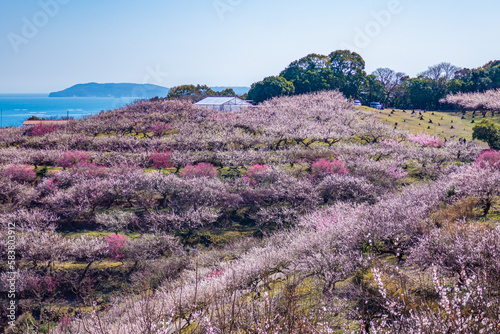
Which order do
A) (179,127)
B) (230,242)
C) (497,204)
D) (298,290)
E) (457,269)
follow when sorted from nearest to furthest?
(457,269) → (298,290) → (497,204) → (230,242) → (179,127)

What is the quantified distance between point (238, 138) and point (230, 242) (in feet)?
46.0

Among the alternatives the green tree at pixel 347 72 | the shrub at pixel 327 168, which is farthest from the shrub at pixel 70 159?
the green tree at pixel 347 72

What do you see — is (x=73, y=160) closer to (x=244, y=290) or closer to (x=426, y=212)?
(x=244, y=290)

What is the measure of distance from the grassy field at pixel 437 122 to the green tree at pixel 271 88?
1239 centimetres

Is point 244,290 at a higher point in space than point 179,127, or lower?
lower

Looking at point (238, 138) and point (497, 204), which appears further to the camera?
point (238, 138)

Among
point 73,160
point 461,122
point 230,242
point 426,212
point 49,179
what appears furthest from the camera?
point 461,122

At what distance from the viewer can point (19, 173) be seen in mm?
19234

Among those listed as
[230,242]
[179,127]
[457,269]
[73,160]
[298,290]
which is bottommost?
[230,242]

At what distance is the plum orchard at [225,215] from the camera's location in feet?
25.3

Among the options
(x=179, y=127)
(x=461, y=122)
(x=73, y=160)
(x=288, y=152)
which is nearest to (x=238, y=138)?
(x=288, y=152)

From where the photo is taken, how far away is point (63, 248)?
43.5ft

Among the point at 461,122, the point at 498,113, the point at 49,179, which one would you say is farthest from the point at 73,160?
the point at 498,113

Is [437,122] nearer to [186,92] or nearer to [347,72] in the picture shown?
[347,72]
